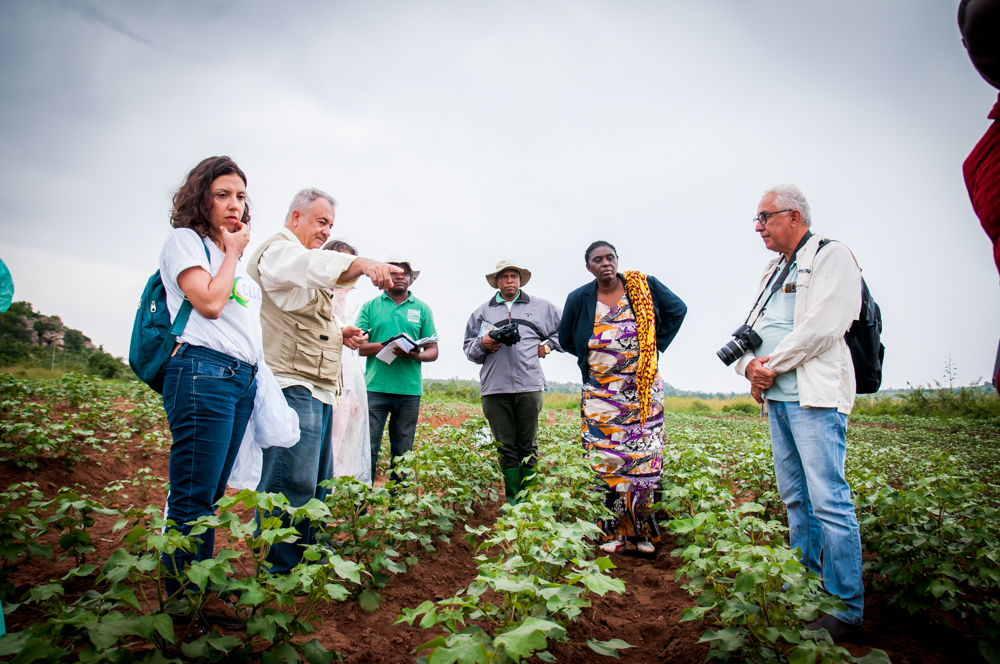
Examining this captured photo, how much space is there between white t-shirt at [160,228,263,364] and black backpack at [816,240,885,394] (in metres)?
2.57

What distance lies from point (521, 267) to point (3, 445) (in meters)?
4.58

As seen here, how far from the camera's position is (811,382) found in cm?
215

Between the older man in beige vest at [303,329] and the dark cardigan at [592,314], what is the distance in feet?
5.81

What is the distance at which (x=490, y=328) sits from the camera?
14.1ft

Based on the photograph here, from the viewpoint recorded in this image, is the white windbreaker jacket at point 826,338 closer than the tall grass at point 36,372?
Yes

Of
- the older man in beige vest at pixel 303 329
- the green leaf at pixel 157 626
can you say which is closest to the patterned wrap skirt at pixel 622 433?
the older man in beige vest at pixel 303 329

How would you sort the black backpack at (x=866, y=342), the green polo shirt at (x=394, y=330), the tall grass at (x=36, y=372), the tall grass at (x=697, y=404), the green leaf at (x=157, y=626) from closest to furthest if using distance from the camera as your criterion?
the green leaf at (x=157, y=626)
the black backpack at (x=866, y=342)
the green polo shirt at (x=394, y=330)
the tall grass at (x=36, y=372)
the tall grass at (x=697, y=404)

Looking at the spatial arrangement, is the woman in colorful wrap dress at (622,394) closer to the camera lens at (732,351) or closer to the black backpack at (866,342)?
the camera lens at (732,351)

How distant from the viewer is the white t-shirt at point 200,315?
1858 mm

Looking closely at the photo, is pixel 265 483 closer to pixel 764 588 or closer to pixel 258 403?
pixel 258 403

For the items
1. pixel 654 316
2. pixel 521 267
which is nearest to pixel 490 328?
pixel 521 267

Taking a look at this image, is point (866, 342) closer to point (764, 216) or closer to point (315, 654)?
point (764, 216)

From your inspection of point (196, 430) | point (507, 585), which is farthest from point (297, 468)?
point (507, 585)

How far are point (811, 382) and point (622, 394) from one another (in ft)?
4.70
